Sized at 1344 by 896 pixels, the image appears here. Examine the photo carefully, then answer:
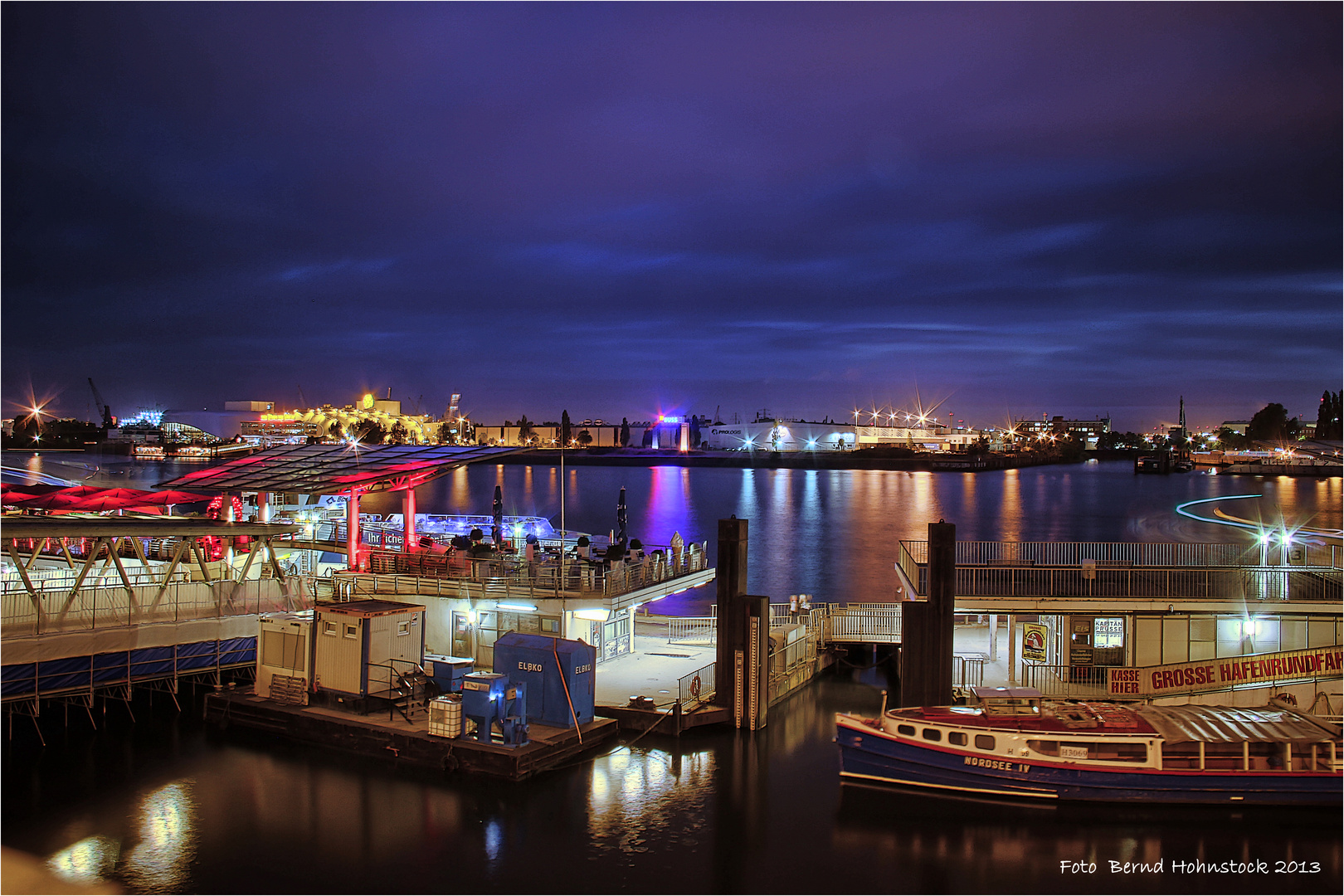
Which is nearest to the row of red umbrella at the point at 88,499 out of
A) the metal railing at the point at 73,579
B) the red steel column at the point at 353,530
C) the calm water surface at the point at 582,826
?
the metal railing at the point at 73,579

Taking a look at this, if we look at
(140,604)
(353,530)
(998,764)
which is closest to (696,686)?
(998,764)

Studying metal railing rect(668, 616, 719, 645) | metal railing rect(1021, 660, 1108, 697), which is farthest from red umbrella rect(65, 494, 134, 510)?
metal railing rect(1021, 660, 1108, 697)

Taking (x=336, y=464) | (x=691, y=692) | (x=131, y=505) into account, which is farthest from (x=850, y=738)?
(x=131, y=505)

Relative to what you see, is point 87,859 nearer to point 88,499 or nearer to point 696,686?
point 696,686

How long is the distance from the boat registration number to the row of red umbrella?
23353 mm

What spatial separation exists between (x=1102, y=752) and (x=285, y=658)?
659 inches

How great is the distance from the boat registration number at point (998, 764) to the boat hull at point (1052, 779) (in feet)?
0.05

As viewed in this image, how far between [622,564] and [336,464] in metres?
11.8

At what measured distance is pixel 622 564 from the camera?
22281mm

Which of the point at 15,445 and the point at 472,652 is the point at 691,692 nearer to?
the point at 472,652

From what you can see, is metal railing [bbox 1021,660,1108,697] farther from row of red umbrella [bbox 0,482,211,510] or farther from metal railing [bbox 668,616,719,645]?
row of red umbrella [bbox 0,482,211,510]

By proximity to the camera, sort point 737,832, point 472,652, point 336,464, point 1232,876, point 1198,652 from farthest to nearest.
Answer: point 336,464 → point 472,652 → point 1198,652 → point 737,832 → point 1232,876

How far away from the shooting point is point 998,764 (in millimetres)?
16562

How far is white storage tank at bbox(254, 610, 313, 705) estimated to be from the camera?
2012 centimetres
